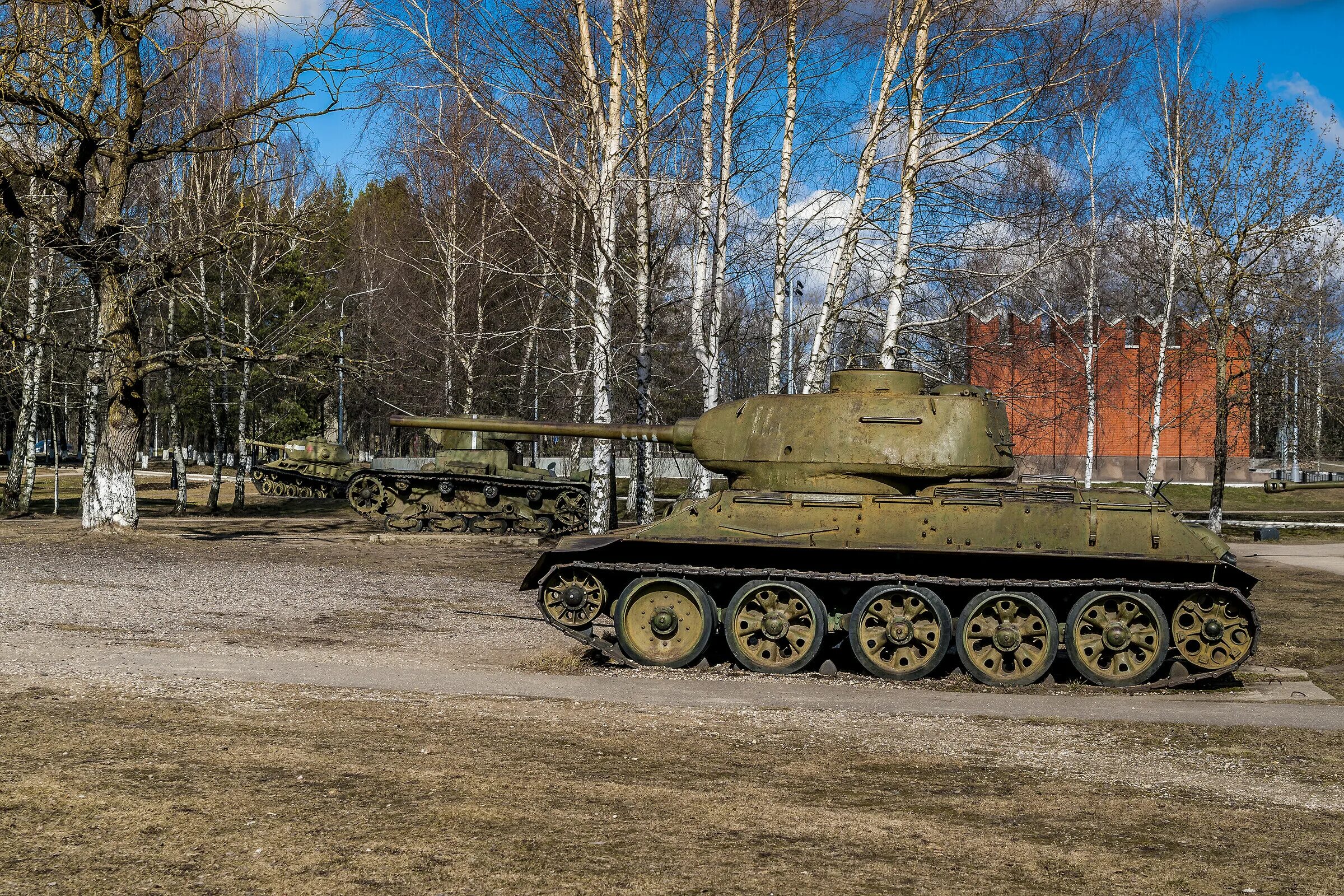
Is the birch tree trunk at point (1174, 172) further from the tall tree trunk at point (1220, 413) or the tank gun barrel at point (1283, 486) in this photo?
the tank gun barrel at point (1283, 486)

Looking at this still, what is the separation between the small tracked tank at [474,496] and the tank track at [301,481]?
202 inches

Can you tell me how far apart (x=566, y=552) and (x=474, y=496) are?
57.9 ft

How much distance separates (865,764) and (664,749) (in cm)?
133

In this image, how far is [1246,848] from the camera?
6.32m

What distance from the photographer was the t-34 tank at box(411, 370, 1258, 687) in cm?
1110

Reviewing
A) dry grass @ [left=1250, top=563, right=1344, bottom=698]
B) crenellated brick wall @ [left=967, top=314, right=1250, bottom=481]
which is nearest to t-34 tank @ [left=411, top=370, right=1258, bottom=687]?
dry grass @ [left=1250, top=563, right=1344, bottom=698]

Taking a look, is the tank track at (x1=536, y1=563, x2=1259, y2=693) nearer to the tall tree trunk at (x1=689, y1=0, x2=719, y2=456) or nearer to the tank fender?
the tank fender

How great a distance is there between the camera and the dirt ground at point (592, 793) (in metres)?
5.66

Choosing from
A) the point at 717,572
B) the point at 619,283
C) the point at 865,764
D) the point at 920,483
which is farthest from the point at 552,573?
the point at 619,283

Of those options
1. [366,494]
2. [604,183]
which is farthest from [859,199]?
[366,494]

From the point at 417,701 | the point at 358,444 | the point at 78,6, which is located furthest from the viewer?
the point at 358,444

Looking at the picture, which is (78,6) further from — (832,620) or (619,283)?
(832,620)

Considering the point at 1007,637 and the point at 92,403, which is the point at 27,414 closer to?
the point at 92,403

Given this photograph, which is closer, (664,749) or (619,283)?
(664,749)
